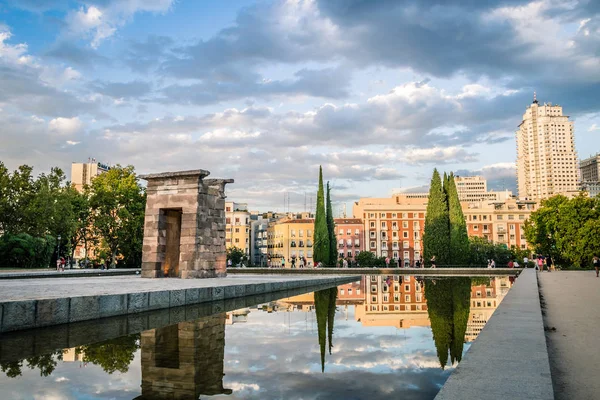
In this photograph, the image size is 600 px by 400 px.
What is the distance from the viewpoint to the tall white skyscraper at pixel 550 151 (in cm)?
18975

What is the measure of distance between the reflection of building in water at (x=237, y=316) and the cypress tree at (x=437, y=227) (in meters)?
43.1

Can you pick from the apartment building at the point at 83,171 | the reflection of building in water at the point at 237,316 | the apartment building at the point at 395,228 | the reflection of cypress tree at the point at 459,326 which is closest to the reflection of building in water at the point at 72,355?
the reflection of building in water at the point at 237,316

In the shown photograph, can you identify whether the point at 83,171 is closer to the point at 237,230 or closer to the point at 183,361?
the point at 237,230

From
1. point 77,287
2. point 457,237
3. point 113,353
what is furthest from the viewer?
point 457,237

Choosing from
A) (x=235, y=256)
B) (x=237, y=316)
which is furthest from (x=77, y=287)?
(x=235, y=256)

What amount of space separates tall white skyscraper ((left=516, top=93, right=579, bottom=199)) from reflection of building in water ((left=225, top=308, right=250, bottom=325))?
199 m

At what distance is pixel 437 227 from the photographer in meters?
52.1

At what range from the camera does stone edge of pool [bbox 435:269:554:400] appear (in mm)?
3354

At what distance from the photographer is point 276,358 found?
5.77 m

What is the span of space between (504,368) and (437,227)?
49.8 metres

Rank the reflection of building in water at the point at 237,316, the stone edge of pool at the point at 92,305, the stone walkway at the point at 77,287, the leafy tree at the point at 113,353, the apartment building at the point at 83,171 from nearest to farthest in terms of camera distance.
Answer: the leafy tree at the point at 113,353
the stone edge of pool at the point at 92,305
the reflection of building in water at the point at 237,316
the stone walkway at the point at 77,287
the apartment building at the point at 83,171

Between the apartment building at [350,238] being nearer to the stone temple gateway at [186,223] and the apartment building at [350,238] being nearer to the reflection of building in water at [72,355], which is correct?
the stone temple gateway at [186,223]

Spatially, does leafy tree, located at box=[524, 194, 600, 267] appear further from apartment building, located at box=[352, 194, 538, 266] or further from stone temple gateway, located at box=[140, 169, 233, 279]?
stone temple gateway, located at box=[140, 169, 233, 279]

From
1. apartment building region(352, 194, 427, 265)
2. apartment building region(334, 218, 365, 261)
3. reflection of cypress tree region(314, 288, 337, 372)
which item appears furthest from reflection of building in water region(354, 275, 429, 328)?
apartment building region(334, 218, 365, 261)
